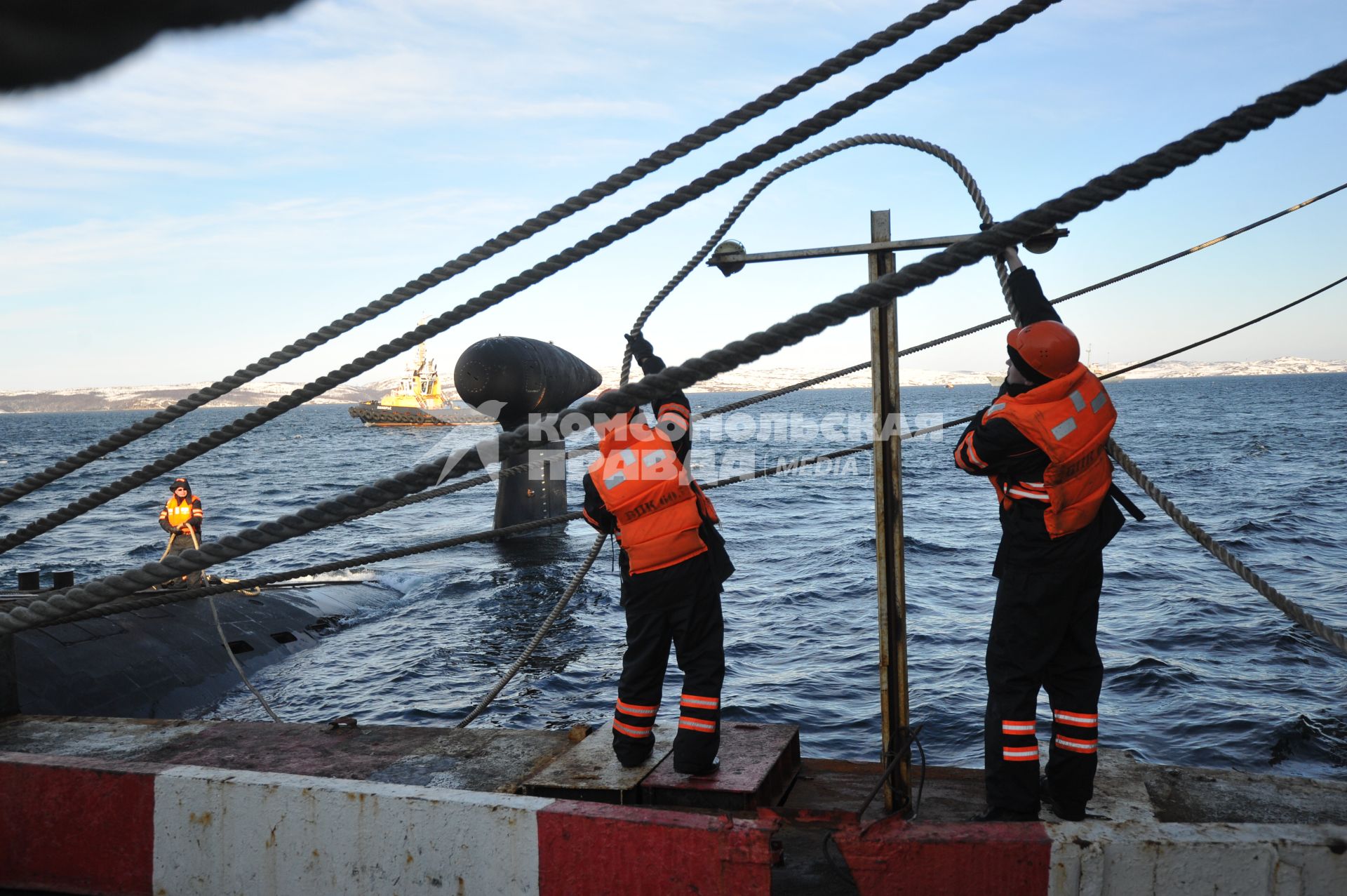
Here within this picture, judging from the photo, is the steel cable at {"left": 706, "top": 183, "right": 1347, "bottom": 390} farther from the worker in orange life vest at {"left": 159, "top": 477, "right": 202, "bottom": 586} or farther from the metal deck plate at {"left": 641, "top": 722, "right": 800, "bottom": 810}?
the worker in orange life vest at {"left": 159, "top": 477, "right": 202, "bottom": 586}

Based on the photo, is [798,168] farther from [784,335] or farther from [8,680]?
[8,680]

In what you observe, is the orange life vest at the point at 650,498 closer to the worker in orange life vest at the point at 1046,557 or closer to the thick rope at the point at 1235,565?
the worker in orange life vest at the point at 1046,557

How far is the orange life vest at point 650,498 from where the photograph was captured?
4.18 m

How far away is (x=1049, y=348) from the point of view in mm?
3332

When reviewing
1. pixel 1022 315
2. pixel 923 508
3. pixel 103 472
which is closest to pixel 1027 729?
pixel 1022 315

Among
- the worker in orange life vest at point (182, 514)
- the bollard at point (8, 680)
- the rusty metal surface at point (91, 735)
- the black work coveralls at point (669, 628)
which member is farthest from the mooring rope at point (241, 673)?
the black work coveralls at point (669, 628)

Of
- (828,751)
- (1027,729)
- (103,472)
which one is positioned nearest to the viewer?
(1027,729)

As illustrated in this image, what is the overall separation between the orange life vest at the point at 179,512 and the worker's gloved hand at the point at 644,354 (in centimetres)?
854

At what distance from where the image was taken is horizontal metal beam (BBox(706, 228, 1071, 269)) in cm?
337

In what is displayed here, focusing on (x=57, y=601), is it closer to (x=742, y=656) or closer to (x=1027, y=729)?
(x=1027, y=729)

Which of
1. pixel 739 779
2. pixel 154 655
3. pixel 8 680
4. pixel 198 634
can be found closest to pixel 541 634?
pixel 739 779

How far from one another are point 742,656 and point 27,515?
1220 inches

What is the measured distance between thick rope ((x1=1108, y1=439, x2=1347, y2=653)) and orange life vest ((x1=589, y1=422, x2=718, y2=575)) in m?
1.71

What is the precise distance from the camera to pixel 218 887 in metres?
3.05
